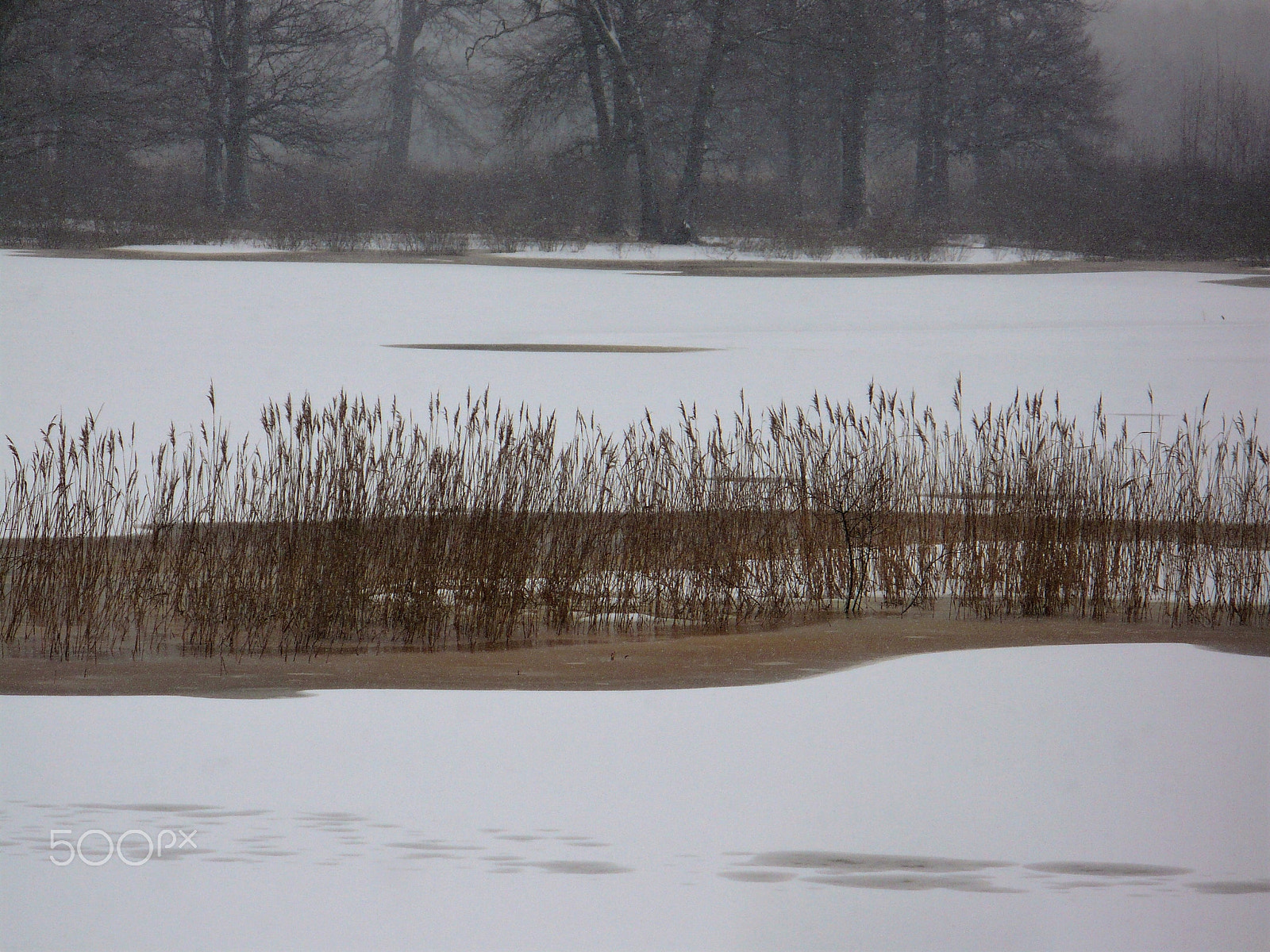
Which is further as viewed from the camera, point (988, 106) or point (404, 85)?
point (404, 85)

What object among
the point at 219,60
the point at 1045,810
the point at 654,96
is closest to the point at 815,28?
the point at 654,96

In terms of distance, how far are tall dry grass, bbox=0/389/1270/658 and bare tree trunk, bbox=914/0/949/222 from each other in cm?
2200

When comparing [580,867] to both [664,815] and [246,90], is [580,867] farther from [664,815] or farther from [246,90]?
[246,90]

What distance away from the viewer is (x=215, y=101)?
27750 mm

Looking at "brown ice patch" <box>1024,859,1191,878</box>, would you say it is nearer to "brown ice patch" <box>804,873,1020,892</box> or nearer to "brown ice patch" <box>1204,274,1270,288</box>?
"brown ice patch" <box>804,873,1020,892</box>

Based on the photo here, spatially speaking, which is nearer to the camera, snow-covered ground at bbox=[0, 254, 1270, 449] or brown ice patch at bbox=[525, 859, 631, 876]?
brown ice patch at bbox=[525, 859, 631, 876]

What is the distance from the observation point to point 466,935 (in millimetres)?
2957

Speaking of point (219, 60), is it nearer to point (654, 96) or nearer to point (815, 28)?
point (654, 96)

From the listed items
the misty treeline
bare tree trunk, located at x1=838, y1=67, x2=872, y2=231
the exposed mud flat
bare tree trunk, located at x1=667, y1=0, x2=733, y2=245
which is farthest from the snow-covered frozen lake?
bare tree trunk, located at x1=838, y1=67, x2=872, y2=231

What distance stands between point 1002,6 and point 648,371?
2156 cm

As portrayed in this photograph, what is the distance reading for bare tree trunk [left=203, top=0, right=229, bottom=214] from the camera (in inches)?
1080

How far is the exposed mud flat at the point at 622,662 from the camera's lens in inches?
193

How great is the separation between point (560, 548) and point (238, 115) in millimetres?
23489

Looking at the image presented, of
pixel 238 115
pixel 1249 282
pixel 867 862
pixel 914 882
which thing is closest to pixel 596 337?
pixel 1249 282
